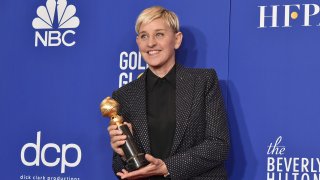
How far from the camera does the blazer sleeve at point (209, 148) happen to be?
1.95 meters

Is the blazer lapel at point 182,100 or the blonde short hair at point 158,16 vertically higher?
the blonde short hair at point 158,16

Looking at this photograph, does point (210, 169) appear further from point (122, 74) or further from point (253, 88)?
point (122, 74)

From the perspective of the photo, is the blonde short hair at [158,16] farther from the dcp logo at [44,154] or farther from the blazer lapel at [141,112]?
the dcp logo at [44,154]

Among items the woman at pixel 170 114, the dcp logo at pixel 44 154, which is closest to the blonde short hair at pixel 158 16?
the woman at pixel 170 114

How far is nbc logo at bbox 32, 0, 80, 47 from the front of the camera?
259 cm

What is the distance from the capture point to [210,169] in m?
2.04

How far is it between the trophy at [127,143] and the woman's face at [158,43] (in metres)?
0.24

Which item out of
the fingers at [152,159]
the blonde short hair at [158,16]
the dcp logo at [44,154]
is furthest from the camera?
the dcp logo at [44,154]

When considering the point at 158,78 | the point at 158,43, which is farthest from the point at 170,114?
the point at 158,43

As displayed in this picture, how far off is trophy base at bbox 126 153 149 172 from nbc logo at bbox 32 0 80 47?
2.78ft

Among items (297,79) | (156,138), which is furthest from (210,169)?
(297,79)

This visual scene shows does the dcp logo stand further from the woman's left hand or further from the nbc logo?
the woman's left hand

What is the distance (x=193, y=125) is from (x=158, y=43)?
329 mm

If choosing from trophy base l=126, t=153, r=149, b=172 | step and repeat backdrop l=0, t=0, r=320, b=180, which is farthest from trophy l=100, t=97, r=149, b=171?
step and repeat backdrop l=0, t=0, r=320, b=180
